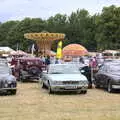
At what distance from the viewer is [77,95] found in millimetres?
21312

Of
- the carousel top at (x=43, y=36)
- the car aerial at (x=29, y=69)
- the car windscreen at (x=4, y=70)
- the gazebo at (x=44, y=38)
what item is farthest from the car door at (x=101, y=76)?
the gazebo at (x=44, y=38)

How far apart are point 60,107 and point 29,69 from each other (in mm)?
15007

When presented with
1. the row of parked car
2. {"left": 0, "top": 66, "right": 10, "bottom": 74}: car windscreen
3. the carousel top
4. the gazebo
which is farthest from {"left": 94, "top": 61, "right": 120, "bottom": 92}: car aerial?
the gazebo

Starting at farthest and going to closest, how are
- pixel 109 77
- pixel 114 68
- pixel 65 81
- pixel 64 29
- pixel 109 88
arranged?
pixel 64 29
pixel 114 68
pixel 109 77
pixel 109 88
pixel 65 81

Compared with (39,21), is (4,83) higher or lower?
lower

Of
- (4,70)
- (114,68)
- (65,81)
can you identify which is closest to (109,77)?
(114,68)

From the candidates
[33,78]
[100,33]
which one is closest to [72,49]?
[33,78]

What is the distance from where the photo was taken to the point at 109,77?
23.1 meters

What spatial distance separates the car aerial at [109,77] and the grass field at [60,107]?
1752 millimetres

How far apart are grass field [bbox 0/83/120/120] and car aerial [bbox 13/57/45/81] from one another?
9.61 m

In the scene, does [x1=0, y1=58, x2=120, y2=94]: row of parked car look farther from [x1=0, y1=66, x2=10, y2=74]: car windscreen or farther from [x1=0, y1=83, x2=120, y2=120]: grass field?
[x1=0, y1=83, x2=120, y2=120]: grass field

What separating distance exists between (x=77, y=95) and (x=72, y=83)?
624 mm

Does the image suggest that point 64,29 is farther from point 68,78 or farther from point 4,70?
point 68,78

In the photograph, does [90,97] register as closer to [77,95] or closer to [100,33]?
[77,95]
